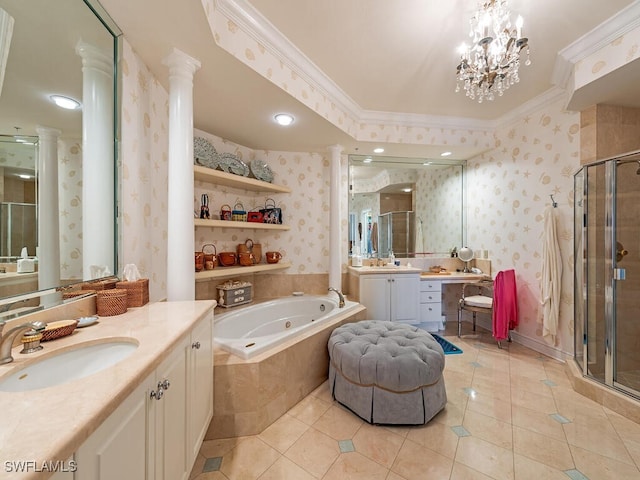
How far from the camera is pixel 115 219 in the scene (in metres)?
1.38

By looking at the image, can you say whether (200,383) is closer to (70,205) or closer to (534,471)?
(70,205)

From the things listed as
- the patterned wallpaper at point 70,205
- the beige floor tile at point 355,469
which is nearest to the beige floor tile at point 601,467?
the beige floor tile at point 355,469

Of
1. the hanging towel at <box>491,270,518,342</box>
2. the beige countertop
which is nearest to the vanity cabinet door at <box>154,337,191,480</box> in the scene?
the beige countertop

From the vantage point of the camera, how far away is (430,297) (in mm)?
3250

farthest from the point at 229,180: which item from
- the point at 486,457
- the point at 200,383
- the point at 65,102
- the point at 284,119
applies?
the point at 486,457

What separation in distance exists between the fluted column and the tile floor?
3.92 feet

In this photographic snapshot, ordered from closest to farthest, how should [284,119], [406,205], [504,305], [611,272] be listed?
[611,272]
[284,119]
[504,305]
[406,205]

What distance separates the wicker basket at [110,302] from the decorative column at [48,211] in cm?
16

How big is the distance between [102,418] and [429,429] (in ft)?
5.84

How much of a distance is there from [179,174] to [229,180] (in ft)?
3.04

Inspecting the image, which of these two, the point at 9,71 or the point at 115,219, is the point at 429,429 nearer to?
the point at 115,219

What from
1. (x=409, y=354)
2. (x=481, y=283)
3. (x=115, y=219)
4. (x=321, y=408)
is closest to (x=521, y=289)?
(x=481, y=283)

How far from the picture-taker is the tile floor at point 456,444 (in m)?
1.31

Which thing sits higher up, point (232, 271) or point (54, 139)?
point (54, 139)
